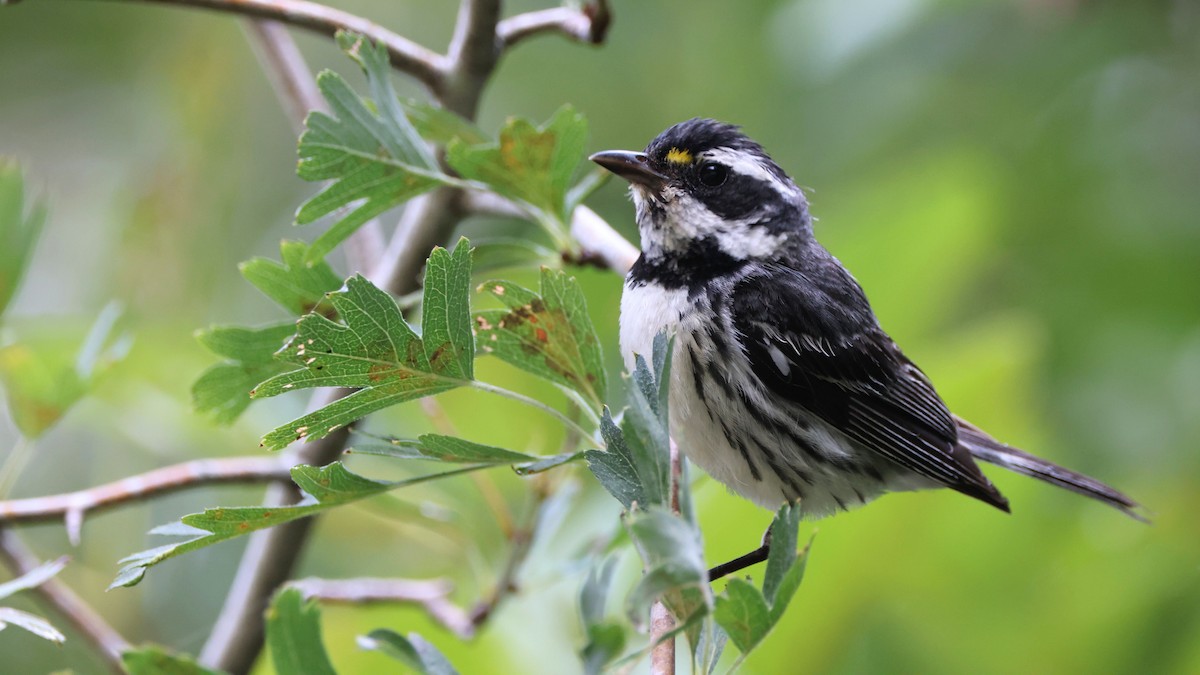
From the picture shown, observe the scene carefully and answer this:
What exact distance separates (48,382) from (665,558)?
156cm

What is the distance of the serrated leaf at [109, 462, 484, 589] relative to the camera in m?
1.43

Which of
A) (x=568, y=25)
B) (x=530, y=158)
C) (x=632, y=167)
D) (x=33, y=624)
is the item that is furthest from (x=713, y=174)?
(x=33, y=624)

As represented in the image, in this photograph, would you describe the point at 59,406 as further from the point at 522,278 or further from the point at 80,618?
the point at 522,278

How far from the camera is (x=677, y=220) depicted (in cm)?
260

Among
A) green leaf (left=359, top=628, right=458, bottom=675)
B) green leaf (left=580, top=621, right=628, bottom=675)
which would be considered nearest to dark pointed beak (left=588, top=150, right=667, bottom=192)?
green leaf (left=359, top=628, right=458, bottom=675)

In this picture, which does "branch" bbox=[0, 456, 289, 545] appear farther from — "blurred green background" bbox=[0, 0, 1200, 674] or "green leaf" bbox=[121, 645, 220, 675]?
"green leaf" bbox=[121, 645, 220, 675]

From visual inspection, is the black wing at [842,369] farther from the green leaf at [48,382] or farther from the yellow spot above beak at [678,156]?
the green leaf at [48,382]

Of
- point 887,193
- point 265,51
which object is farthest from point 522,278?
point 887,193

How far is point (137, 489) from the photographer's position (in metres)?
2.35

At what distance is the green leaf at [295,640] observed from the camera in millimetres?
1599

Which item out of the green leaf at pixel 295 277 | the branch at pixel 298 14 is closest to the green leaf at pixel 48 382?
the green leaf at pixel 295 277

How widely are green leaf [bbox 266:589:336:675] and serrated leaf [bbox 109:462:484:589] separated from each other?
0.18m

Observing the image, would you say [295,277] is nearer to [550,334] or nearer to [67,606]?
[550,334]

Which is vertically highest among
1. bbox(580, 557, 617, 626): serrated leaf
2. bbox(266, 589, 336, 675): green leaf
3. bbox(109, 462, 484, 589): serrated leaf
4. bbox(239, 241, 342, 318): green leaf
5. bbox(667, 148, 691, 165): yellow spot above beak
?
bbox(667, 148, 691, 165): yellow spot above beak
